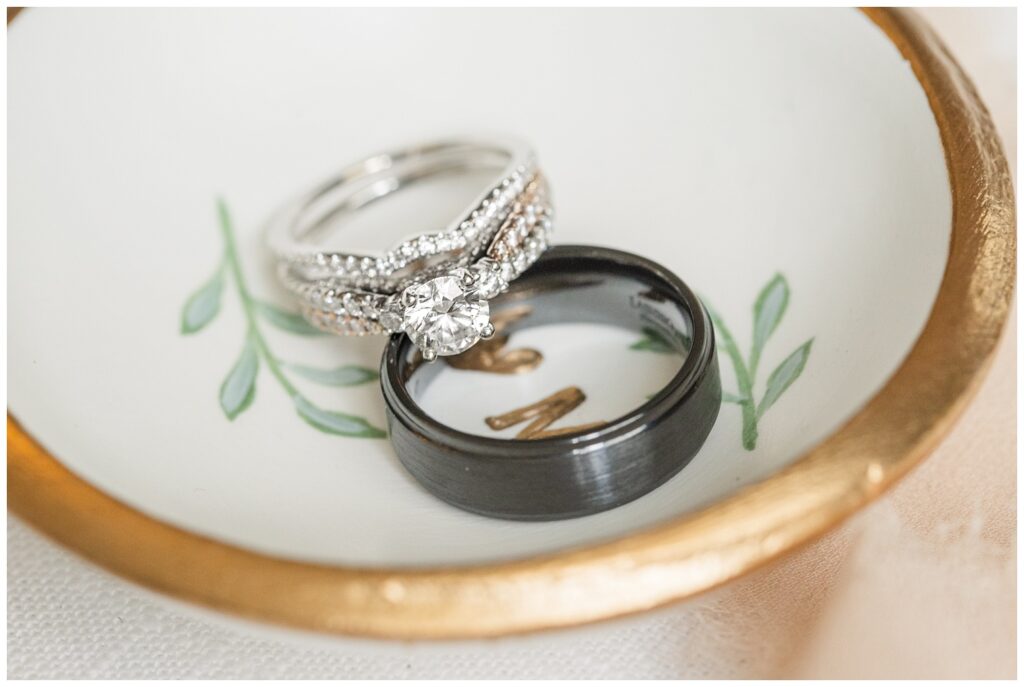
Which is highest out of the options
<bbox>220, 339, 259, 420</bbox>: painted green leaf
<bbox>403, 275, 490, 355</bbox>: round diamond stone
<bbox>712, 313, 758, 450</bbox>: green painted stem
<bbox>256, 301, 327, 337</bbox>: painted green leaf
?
<bbox>403, 275, 490, 355</bbox>: round diamond stone

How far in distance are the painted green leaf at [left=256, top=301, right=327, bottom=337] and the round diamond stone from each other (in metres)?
0.12

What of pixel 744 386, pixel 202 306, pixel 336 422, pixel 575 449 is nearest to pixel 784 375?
pixel 744 386

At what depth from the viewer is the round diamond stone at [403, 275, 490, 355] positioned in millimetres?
572

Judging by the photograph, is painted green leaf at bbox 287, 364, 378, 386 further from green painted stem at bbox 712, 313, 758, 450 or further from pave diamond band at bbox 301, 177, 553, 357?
green painted stem at bbox 712, 313, 758, 450

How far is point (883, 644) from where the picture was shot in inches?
21.8

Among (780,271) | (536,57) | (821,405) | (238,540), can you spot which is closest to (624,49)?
(536,57)

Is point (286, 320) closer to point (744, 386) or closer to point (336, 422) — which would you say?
point (336, 422)

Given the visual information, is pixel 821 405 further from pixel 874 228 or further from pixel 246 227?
pixel 246 227

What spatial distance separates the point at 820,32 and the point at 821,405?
11.0 inches

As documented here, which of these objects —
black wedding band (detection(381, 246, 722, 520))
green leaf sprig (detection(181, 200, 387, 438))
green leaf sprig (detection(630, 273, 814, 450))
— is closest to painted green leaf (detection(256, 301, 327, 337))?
green leaf sprig (detection(181, 200, 387, 438))

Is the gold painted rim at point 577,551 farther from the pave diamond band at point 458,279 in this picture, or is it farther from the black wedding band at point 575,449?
the pave diamond band at point 458,279

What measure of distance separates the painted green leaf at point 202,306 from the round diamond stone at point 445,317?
165mm

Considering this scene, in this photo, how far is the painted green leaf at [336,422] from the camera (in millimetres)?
607

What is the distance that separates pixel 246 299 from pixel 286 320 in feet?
0.11
